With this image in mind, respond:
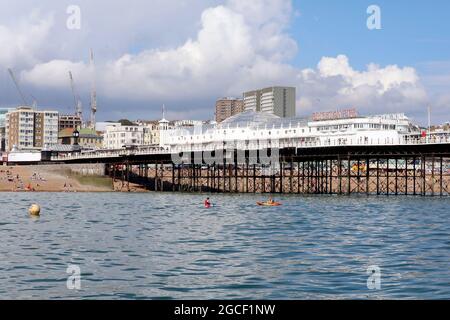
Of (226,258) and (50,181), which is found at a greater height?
(50,181)

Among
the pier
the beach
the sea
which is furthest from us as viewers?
the beach

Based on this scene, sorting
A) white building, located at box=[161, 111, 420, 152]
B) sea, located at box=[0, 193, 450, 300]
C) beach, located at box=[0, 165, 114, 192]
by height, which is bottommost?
sea, located at box=[0, 193, 450, 300]

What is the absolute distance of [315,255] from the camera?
1529 inches

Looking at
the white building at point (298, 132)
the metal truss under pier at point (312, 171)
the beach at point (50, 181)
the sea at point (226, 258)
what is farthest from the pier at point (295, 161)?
the sea at point (226, 258)

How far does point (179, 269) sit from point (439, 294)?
40.9ft

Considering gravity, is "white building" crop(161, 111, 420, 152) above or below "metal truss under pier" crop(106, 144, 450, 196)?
above

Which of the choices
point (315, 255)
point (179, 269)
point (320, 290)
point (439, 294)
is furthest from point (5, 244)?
point (439, 294)

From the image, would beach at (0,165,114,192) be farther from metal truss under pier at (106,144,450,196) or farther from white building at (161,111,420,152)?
white building at (161,111,420,152)

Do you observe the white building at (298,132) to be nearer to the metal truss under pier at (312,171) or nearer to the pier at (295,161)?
the pier at (295,161)

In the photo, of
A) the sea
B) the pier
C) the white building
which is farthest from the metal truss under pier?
the sea

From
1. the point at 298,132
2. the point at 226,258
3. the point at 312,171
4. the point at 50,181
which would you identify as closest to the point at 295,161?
the point at 312,171

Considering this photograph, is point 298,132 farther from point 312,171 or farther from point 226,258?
point 226,258
